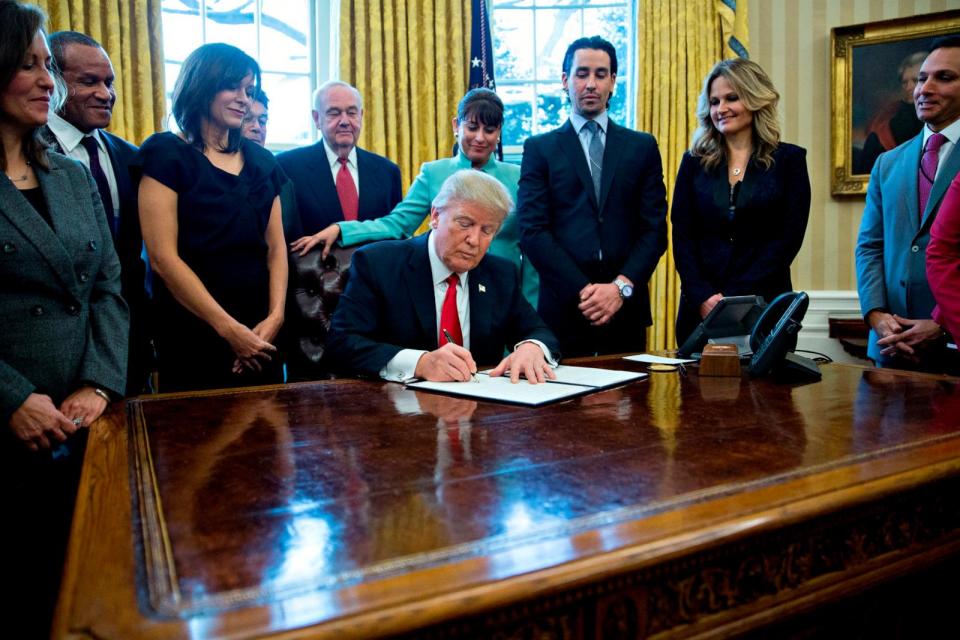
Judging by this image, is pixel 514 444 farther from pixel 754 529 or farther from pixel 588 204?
pixel 588 204

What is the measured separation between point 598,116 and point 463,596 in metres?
2.84

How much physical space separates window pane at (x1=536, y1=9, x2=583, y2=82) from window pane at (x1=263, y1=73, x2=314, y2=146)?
1847 mm

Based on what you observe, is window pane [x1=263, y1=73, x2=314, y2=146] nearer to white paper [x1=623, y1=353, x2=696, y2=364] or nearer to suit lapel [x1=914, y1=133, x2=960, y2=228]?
white paper [x1=623, y1=353, x2=696, y2=364]

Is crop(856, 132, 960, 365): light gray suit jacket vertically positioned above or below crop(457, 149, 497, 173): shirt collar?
below

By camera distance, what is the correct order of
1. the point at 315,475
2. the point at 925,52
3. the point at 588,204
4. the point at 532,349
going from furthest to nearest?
the point at 925,52 < the point at 588,204 < the point at 532,349 < the point at 315,475

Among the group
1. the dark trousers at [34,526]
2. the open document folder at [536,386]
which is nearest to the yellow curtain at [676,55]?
the open document folder at [536,386]

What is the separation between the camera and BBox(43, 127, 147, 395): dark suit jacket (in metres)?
2.59

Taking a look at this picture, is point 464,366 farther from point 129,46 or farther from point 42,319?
point 129,46

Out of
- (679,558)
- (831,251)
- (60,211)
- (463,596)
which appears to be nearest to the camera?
(463,596)

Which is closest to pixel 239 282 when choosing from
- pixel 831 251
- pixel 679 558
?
pixel 679 558

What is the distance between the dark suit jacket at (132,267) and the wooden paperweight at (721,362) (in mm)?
1903

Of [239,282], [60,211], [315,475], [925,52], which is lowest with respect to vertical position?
[315,475]

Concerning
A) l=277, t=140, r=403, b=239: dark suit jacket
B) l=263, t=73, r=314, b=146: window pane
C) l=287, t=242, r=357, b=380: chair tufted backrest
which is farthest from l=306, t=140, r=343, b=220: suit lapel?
l=263, t=73, r=314, b=146: window pane

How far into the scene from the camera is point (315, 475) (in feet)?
3.92
